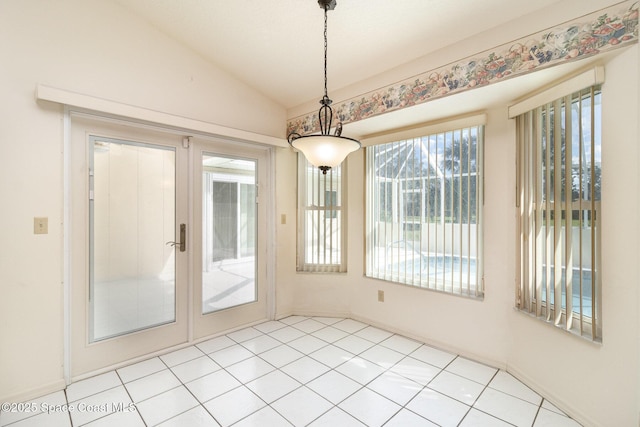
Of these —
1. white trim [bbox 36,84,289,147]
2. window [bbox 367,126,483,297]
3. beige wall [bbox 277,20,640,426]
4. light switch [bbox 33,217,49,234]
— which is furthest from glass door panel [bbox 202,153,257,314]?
window [bbox 367,126,483,297]

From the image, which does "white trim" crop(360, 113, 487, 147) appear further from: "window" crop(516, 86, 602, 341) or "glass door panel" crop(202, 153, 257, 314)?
"glass door panel" crop(202, 153, 257, 314)

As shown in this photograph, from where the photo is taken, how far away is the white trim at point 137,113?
2066mm

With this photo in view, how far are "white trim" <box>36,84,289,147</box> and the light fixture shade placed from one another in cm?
149

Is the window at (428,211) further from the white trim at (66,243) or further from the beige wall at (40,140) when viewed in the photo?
the white trim at (66,243)

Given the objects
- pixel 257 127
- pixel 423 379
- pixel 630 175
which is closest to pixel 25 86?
pixel 257 127

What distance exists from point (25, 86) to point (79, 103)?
1.02 feet

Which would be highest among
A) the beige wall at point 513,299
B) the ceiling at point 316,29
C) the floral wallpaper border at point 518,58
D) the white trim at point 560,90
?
the ceiling at point 316,29

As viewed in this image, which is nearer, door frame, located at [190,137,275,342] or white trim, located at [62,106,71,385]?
white trim, located at [62,106,71,385]

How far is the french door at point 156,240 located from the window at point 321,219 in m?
0.59

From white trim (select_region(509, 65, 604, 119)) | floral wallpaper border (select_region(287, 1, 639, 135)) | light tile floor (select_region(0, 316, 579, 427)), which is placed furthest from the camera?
light tile floor (select_region(0, 316, 579, 427))

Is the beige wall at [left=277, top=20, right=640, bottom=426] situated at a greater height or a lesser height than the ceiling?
lesser

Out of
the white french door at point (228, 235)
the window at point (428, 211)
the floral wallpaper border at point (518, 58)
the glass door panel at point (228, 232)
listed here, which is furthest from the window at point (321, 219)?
the floral wallpaper border at point (518, 58)

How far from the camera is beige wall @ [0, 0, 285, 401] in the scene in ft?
6.46

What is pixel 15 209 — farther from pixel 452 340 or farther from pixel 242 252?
pixel 452 340
